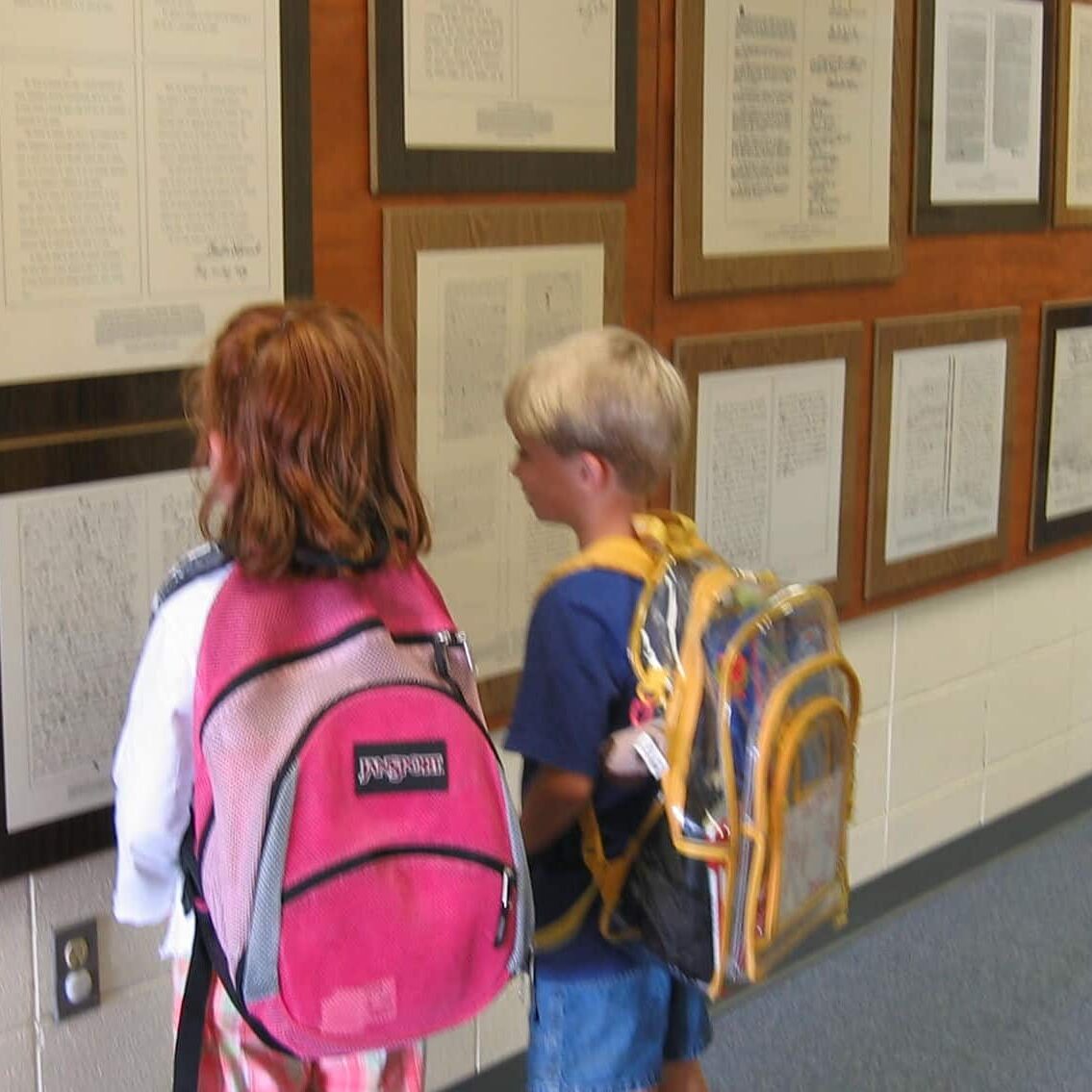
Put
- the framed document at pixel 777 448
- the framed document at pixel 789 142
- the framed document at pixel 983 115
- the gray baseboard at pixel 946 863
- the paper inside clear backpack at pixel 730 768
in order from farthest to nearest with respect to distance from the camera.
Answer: the gray baseboard at pixel 946 863 → the framed document at pixel 983 115 → the framed document at pixel 777 448 → the framed document at pixel 789 142 → the paper inside clear backpack at pixel 730 768

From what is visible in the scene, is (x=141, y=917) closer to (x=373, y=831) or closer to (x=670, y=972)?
(x=373, y=831)

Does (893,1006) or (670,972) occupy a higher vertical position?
(670,972)

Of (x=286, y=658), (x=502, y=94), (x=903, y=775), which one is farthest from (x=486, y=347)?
(x=903, y=775)

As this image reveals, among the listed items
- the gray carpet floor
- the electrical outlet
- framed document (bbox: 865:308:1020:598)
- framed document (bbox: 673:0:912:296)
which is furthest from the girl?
framed document (bbox: 865:308:1020:598)

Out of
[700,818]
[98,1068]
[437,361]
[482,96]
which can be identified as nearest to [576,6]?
[482,96]

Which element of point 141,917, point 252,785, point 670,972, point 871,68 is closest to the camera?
point 252,785

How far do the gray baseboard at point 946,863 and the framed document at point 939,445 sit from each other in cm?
59

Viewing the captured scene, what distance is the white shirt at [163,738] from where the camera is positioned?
142cm

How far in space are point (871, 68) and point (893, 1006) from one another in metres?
1.57

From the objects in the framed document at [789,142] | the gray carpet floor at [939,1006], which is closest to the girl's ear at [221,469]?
the framed document at [789,142]

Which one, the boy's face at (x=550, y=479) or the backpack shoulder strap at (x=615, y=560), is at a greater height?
the boy's face at (x=550, y=479)

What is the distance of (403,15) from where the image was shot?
1935 mm

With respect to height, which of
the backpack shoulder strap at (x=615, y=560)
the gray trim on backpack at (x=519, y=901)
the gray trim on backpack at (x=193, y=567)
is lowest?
the gray trim on backpack at (x=519, y=901)

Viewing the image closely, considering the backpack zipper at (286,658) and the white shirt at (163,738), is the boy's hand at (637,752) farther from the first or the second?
the white shirt at (163,738)
